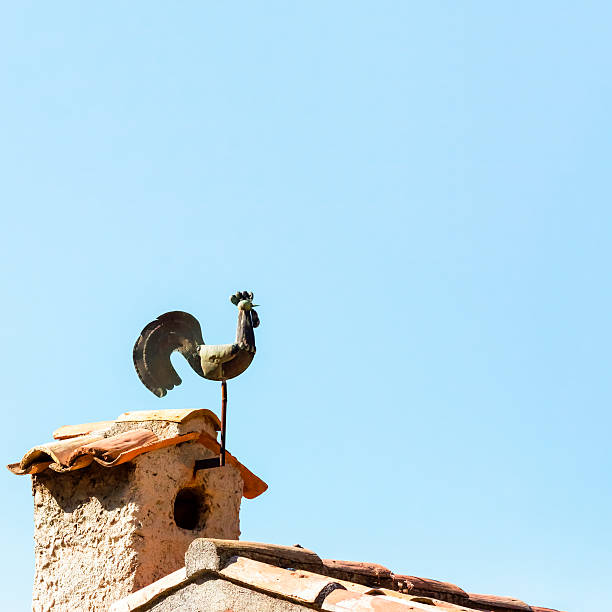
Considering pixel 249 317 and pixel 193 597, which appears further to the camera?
pixel 249 317

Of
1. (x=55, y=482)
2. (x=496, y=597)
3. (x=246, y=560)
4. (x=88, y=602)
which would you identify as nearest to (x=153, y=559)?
(x=88, y=602)

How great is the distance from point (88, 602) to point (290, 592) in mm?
2288

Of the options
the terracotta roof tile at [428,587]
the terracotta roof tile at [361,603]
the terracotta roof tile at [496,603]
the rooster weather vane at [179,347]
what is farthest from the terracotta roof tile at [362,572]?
the terracotta roof tile at [361,603]

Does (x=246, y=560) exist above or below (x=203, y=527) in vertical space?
below

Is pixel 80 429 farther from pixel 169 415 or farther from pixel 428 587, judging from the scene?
pixel 428 587

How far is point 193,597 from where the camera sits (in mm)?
5648

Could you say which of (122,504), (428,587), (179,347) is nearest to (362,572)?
(428,587)

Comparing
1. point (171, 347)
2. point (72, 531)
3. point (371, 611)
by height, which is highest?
point (171, 347)

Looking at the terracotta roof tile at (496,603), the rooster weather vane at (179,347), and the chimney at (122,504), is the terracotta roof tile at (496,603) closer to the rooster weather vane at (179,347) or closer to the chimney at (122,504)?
the chimney at (122,504)

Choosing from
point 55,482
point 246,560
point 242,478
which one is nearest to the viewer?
point 246,560

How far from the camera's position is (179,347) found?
296 inches

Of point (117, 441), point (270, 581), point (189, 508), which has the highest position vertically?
point (117, 441)

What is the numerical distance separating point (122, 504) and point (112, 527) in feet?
0.58

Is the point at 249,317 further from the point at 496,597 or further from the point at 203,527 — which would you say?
the point at 496,597
